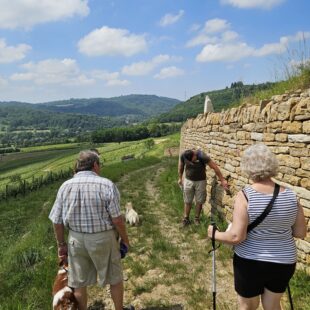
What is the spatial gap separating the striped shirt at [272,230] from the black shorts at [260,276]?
0.17 feet

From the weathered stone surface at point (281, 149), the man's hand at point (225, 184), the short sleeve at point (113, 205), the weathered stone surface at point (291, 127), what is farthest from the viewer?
the man's hand at point (225, 184)

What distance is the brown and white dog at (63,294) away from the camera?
13.3ft

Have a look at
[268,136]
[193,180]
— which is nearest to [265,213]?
[268,136]

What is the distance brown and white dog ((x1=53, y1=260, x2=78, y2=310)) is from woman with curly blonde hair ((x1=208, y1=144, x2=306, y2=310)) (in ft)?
7.12

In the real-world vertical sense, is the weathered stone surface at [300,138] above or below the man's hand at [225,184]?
above

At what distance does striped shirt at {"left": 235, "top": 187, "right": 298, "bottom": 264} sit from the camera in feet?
9.38

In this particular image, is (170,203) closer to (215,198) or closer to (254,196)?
(215,198)

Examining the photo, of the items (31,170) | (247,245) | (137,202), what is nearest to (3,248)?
(137,202)

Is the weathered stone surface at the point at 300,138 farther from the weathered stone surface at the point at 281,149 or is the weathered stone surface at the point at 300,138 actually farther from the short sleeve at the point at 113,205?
the short sleeve at the point at 113,205

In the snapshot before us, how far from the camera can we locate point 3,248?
396 inches

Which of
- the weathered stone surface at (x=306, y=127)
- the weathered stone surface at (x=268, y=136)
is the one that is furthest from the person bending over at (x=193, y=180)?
the weathered stone surface at (x=306, y=127)

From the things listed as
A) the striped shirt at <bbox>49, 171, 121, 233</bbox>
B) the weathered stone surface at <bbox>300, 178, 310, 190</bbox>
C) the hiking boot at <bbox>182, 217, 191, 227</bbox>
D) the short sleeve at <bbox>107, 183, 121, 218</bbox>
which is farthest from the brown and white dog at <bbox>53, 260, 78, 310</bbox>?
the hiking boot at <bbox>182, 217, 191, 227</bbox>

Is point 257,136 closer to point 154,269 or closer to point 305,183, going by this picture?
point 305,183

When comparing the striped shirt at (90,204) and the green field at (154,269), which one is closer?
the striped shirt at (90,204)
